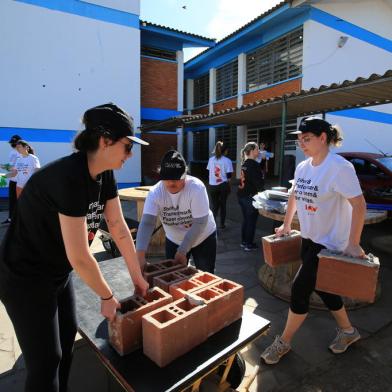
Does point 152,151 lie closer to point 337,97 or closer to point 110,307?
point 337,97

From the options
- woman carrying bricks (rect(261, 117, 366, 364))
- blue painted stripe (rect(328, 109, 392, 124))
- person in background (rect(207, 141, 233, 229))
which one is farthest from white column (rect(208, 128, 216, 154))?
woman carrying bricks (rect(261, 117, 366, 364))

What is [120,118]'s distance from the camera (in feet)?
4.48

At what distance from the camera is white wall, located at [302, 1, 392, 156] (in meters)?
10.5

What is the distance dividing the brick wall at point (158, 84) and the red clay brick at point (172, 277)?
1248cm

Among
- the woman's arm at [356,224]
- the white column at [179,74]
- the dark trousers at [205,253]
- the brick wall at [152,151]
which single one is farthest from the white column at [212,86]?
the woman's arm at [356,224]

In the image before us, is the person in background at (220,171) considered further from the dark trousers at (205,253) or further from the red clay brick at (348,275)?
the red clay brick at (348,275)

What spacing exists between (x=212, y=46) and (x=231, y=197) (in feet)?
23.9

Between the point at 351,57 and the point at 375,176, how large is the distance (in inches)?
253

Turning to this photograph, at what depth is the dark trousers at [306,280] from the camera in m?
2.24

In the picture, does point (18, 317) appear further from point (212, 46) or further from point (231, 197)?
point (212, 46)

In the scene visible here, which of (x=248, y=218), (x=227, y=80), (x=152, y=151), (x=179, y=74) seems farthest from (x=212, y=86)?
(x=248, y=218)

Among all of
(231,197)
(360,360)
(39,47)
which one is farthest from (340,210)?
(39,47)

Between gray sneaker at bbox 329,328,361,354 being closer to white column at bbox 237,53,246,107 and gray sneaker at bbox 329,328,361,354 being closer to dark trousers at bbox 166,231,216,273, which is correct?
dark trousers at bbox 166,231,216,273

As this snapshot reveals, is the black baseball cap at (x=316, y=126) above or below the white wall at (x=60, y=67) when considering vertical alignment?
below
